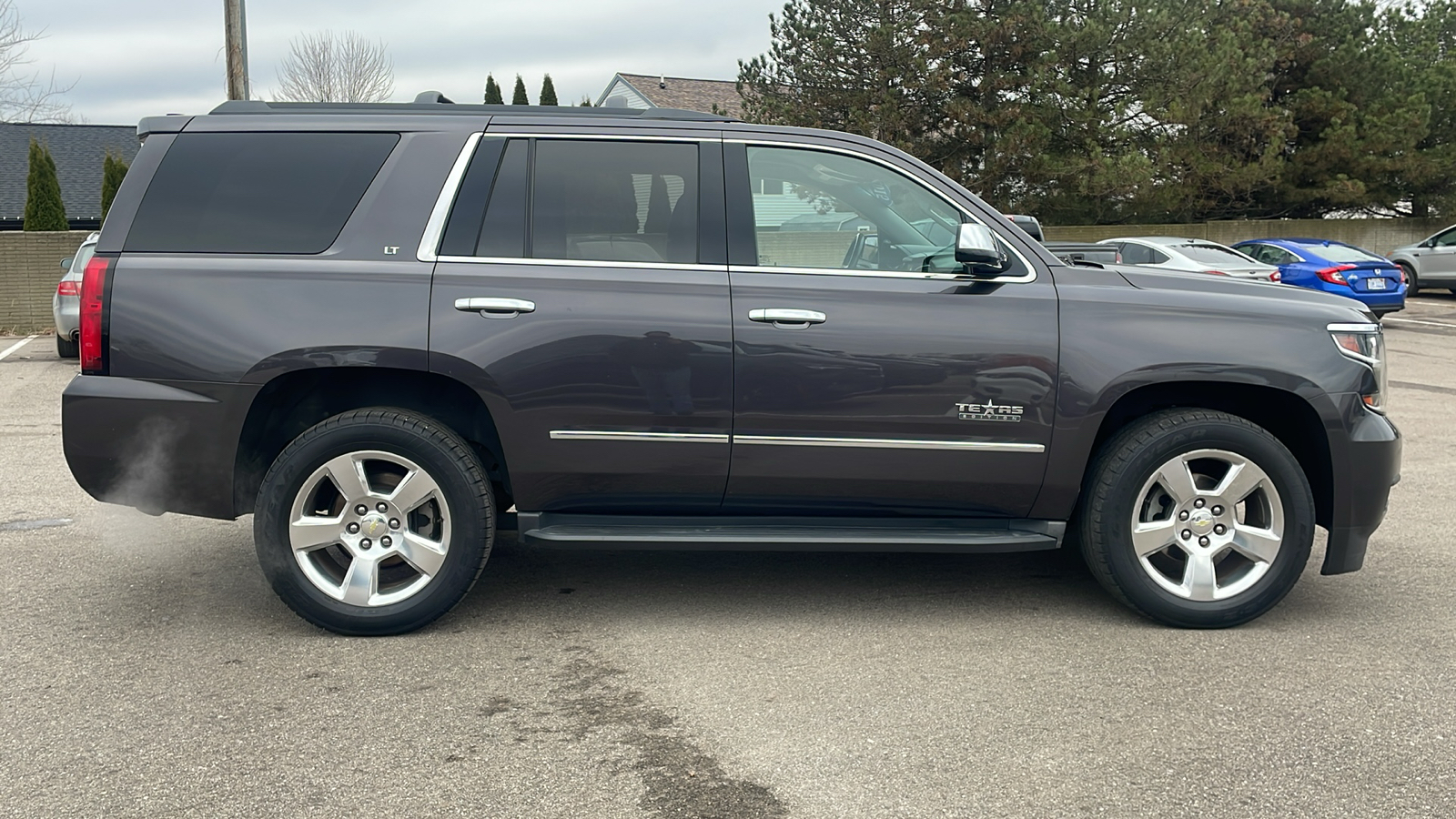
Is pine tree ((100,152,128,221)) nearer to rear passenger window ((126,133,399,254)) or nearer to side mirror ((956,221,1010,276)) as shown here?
rear passenger window ((126,133,399,254))

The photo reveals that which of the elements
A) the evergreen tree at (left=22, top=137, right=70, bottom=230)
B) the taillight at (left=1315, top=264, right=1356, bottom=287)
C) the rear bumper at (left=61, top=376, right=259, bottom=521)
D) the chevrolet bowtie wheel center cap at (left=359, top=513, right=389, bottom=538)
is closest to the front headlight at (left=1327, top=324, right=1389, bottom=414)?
the chevrolet bowtie wheel center cap at (left=359, top=513, right=389, bottom=538)

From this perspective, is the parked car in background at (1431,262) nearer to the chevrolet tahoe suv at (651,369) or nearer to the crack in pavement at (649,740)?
the chevrolet tahoe suv at (651,369)

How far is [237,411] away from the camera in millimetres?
4445

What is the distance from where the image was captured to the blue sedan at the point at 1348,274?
59.1 feet

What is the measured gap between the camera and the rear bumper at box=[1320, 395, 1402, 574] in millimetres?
4605

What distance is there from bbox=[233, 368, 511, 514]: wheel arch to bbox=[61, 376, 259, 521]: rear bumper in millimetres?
114

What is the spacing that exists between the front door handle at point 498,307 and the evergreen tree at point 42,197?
2035cm

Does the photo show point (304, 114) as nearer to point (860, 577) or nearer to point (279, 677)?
point (279, 677)

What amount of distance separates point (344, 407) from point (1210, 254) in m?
15.0

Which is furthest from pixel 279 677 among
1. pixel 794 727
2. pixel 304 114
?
pixel 304 114

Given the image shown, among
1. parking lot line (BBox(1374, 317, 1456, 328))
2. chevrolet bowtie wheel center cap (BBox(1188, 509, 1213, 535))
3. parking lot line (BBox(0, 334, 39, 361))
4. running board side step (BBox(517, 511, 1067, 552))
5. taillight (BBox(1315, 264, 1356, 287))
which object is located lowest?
parking lot line (BBox(0, 334, 39, 361))

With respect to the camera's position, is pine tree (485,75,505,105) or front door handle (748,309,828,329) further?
pine tree (485,75,505,105)

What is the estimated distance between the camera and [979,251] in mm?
4410

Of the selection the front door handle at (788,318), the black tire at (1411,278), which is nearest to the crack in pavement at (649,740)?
the front door handle at (788,318)
